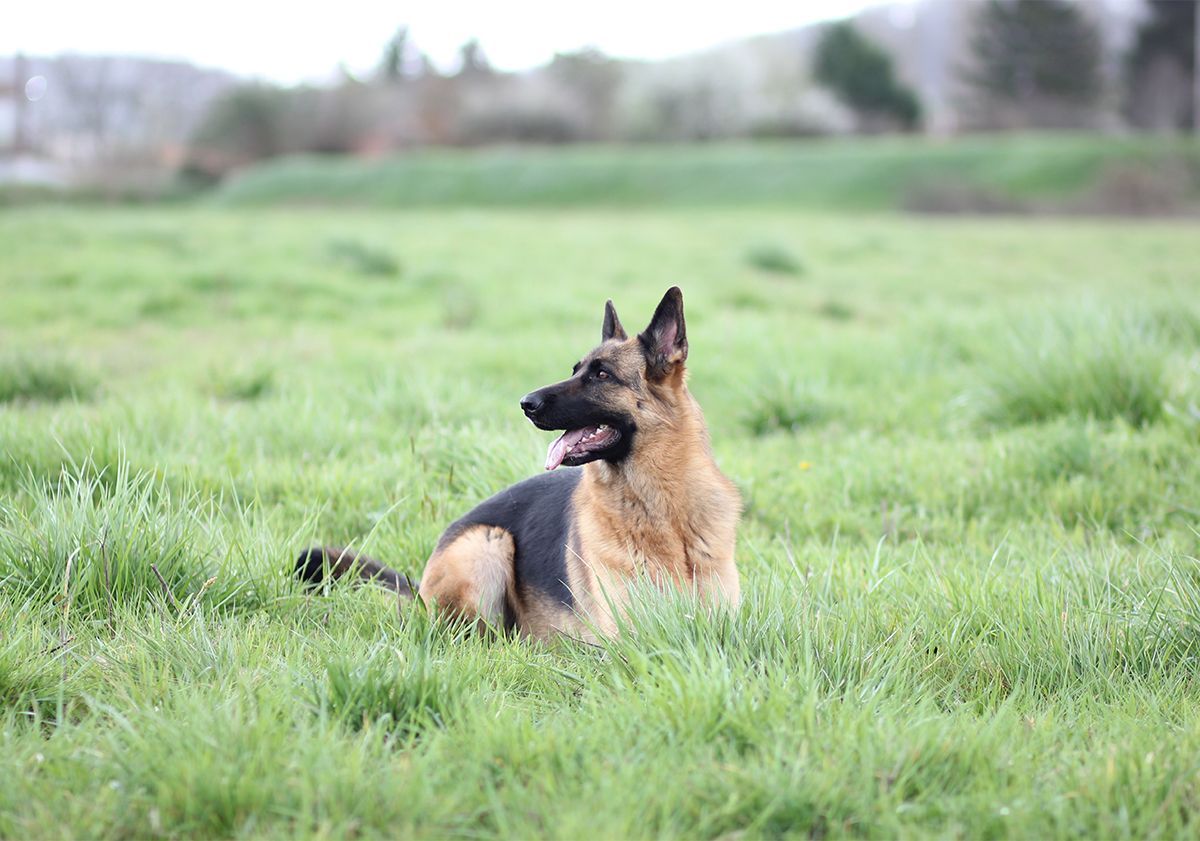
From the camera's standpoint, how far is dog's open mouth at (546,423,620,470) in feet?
11.8

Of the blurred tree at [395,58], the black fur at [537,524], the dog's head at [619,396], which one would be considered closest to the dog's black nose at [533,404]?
the dog's head at [619,396]

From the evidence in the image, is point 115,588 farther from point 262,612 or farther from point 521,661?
point 521,661

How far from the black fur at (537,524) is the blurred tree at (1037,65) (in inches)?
2434

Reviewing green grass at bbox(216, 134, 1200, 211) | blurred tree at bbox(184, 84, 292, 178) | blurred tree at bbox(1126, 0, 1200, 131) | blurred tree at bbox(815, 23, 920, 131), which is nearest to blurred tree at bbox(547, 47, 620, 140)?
green grass at bbox(216, 134, 1200, 211)

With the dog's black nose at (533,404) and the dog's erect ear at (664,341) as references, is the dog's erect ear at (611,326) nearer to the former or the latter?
the dog's erect ear at (664,341)

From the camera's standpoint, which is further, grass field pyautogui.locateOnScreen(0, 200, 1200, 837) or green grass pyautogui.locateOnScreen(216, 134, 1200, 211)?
green grass pyautogui.locateOnScreen(216, 134, 1200, 211)

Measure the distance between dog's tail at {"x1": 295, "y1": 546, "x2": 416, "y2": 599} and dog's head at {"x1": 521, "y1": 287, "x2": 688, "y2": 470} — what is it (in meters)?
0.78

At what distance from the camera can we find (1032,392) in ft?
19.9

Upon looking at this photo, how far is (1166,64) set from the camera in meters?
54.1

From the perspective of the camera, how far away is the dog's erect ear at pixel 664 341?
376cm

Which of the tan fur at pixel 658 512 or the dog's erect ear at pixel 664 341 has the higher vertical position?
the dog's erect ear at pixel 664 341

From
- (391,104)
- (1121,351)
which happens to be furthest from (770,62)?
(1121,351)

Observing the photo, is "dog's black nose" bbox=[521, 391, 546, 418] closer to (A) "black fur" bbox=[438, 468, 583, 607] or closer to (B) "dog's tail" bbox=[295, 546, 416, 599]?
(A) "black fur" bbox=[438, 468, 583, 607]

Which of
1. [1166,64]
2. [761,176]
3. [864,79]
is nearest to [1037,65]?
[1166,64]
